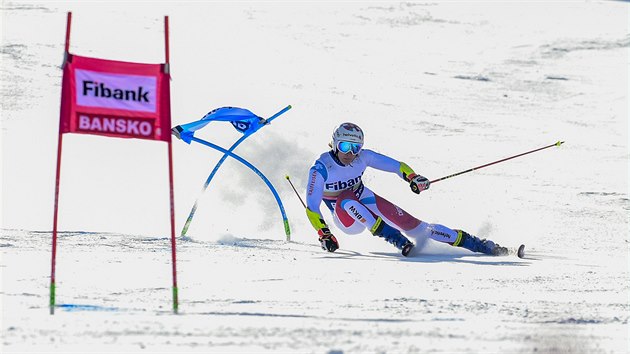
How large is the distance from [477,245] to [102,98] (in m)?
4.95

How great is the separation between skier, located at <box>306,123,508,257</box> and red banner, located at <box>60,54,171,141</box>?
4.04 meters

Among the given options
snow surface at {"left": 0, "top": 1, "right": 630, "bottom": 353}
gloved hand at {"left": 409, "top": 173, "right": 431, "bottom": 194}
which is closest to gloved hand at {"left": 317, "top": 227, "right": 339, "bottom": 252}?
snow surface at {"left": 0, "top": 1, "right": 630, "bottom": 353}

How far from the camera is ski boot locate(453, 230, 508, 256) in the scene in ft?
36.2

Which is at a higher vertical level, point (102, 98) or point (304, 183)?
point (304, 183)

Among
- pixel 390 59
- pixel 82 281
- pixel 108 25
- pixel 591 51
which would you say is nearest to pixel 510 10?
pixel 591 51

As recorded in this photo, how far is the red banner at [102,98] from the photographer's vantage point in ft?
23.4

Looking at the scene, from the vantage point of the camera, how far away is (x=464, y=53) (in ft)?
92.5

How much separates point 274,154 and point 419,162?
3310 millimetres

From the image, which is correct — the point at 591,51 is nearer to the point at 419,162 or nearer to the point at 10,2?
the point at 419,162

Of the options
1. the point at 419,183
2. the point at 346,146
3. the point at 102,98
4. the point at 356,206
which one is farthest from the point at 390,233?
the point at 102,98

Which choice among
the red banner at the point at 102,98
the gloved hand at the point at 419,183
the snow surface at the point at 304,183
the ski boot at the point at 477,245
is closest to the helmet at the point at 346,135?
the gloved hand at the point at 419,183

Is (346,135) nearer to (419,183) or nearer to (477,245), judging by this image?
(419,183)

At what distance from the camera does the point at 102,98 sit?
7141 millimetres

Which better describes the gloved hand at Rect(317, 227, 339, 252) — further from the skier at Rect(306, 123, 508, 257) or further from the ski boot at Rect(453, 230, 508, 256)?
the ski boot at Rect(453, 230, 508, 256)
